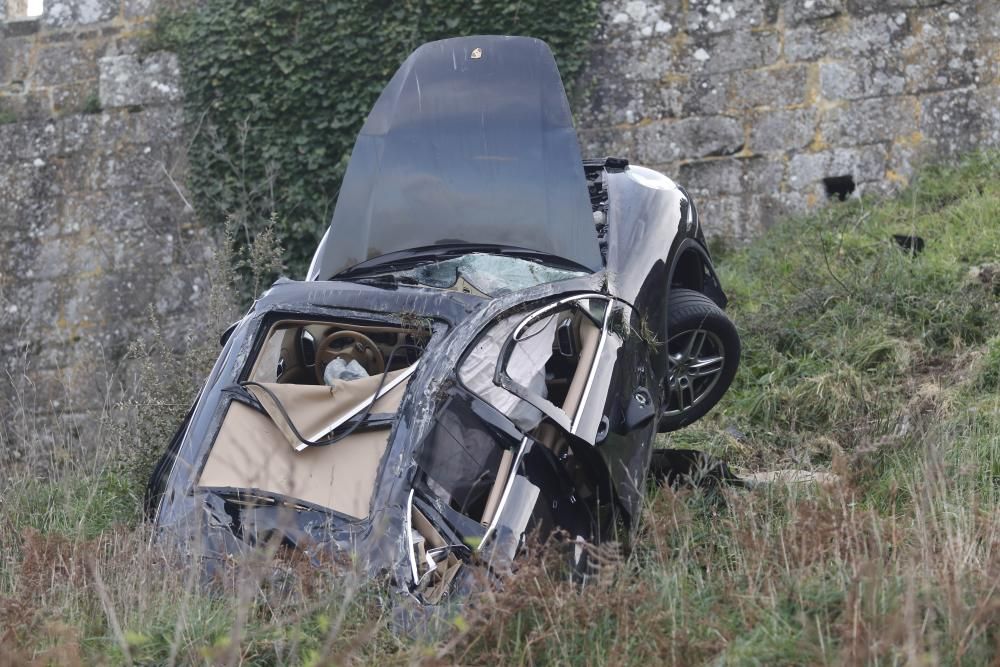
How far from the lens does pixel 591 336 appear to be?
4.55 metres

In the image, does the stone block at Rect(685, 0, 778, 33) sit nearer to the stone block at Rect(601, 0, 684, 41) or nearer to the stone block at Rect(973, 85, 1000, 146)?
the stone block at Rect(601, 0, 684, 41)

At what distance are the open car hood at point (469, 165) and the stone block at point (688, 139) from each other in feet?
15.1

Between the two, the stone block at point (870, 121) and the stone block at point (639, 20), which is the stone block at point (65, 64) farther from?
the stone block at point (870, 121)

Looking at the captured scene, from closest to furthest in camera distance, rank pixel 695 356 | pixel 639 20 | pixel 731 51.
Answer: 1. pixel 695 356
2. pixel 731 51
3. pixel 639 20

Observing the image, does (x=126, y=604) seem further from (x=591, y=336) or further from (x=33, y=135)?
(x=33, y=135)

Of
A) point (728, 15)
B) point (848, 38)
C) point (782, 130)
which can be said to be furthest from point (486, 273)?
point (848, 38)

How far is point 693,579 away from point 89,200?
27.3 feet

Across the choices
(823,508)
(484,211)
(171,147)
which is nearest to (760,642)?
(823,508)

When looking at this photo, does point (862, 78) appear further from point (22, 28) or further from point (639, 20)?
point (22, 28)

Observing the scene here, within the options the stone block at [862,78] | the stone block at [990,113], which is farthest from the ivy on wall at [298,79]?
the stone block at [990,113]

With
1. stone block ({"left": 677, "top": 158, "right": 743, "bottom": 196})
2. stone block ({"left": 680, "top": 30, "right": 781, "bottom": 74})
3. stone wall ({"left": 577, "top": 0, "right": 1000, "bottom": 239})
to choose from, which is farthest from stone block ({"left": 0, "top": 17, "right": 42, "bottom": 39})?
stone block ({"left": 677, "top": 158, "right": 743, "bottom": 196})

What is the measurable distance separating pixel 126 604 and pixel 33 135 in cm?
820

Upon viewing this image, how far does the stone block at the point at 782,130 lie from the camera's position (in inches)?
385

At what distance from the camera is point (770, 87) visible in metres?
9.83
